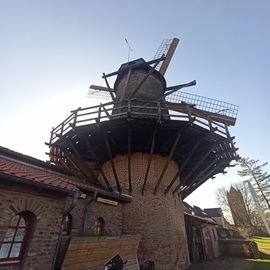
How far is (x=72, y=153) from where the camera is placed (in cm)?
1119

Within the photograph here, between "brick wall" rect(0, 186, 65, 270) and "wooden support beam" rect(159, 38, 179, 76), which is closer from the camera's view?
"brick wall" rect(0, 186, 65, 270)

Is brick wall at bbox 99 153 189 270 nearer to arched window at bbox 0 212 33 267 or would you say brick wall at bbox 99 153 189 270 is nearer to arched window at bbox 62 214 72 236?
arched window at bbox 62 214 72 236

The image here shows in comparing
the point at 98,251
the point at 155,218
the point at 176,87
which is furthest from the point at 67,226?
the point at 176,87

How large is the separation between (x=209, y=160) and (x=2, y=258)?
9.55 m

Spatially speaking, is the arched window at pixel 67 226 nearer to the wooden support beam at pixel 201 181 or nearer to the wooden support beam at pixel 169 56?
the wooden support beam at pixel 201 181

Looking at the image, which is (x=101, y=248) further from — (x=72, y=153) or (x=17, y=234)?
(x=72, y=153)

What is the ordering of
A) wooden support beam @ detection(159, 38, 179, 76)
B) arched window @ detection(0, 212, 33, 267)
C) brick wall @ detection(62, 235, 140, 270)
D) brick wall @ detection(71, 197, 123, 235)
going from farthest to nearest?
wooden support beam @ detection(159, 38, 179, 76)
brick wall @ detection(71, 197, 123, 235)
brick wall @ detection(62, 235, 140, 270)
arched window @ detection(0, 212, 33, 267)

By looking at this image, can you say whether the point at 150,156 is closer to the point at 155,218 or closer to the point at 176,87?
the point at 155,218

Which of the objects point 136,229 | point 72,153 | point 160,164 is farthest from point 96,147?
point 136,229

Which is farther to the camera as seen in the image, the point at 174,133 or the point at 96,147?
the point at 96,147

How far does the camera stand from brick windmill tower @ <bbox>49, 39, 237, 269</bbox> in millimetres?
8984

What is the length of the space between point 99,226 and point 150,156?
3368 millimetres

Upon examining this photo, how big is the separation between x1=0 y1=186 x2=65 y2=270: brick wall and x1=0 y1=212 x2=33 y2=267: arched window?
173mm

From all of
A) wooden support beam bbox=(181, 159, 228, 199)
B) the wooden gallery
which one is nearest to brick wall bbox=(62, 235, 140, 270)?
the wooden gallery
